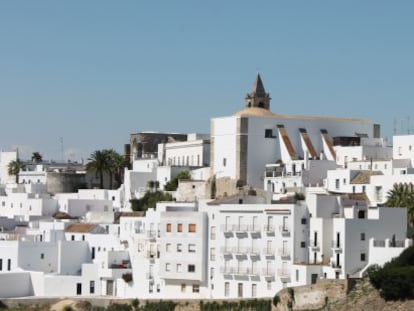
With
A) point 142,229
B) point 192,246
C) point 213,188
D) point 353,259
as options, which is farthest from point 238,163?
point 353,259

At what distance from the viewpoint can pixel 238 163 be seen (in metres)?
82.9

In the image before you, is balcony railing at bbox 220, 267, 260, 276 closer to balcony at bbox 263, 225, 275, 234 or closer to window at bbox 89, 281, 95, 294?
balcony at bbox 263, 225, 275, 234

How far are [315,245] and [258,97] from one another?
36.7 meters

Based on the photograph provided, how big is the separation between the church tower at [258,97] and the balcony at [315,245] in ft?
118

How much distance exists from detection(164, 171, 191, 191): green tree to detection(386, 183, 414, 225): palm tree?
863 inches

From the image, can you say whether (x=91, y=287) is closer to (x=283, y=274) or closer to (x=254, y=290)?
(x=254, y=290)

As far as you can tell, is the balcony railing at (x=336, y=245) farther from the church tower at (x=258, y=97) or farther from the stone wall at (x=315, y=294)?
the church tower at (x=258, y=97)

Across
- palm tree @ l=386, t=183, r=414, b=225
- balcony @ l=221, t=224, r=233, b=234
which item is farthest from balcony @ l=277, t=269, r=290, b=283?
palm tree @ l=386, t=183, r=414, b=225

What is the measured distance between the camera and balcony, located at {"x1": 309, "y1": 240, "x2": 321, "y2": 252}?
5803 centimetres

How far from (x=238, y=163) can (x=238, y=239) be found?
22505 millimetres

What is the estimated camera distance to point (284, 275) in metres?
58.2

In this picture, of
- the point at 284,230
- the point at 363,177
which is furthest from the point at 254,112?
the point at 284,230

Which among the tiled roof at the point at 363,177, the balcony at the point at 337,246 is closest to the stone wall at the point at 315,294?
the balcony at the point at 337,246

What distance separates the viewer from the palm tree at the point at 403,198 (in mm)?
61844
